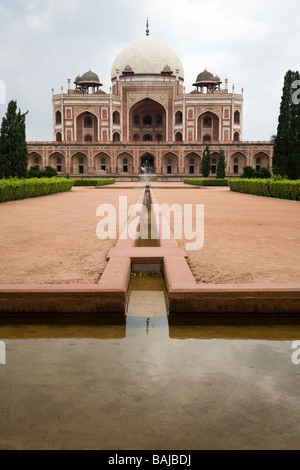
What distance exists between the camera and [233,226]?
557cm

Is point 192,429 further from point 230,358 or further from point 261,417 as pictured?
point 230,358

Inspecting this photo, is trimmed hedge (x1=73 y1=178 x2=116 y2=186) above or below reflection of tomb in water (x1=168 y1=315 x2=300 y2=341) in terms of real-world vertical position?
above

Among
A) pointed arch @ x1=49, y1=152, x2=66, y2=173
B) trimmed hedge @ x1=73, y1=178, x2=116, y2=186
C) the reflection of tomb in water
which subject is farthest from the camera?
pointed arch @ x1=49, y1=152, x2=66, y2=173

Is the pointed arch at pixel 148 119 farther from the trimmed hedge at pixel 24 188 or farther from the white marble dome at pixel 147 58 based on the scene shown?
the trimmed hedge at pixel 24 188

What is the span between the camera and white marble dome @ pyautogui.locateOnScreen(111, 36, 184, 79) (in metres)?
41.9

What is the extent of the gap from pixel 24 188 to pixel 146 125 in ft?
103

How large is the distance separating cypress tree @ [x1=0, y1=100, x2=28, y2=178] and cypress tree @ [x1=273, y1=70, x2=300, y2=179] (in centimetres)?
859

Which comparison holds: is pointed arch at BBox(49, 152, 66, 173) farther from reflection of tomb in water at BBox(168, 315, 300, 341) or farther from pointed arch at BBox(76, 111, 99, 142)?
reflection of tomb in water at BBox(168, 315, 300, 341)

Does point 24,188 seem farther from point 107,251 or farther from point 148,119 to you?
point 148,119

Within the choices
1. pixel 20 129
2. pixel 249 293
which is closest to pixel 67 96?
pixel 20 129

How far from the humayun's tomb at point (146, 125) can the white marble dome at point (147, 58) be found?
0.32 feet

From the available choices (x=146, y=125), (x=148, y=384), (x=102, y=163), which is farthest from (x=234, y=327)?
(x=146, y=125)

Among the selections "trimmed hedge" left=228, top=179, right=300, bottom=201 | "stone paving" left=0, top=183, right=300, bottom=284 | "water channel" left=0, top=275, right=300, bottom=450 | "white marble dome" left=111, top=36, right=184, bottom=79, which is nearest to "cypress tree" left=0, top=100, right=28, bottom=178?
"trimmed hedge" left=228, top=179, right=300, bottom=201

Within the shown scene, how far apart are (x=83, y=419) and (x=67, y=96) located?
39.9 meters
